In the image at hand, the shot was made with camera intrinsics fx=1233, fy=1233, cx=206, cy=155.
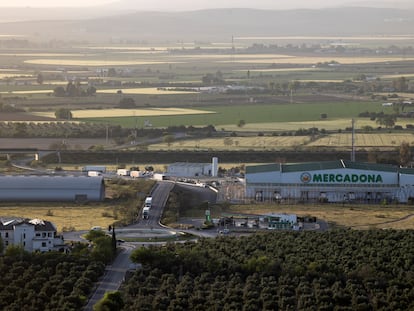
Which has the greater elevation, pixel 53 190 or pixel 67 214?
pixel 53 190

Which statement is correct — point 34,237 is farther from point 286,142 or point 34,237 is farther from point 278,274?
point 286,142

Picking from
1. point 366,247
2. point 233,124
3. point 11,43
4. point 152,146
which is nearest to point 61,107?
point 233,124

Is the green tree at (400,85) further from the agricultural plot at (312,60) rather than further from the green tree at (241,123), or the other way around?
the agricultural plot at (312,60)

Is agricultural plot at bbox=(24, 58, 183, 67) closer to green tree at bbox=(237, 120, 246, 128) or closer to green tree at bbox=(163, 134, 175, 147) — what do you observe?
green tree at bbox=(237, 120, 246, 128)

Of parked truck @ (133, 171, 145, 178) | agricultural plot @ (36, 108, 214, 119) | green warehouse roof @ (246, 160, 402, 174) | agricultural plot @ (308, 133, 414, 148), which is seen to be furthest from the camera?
agricultural plot @ (36, 108, 214, 119)

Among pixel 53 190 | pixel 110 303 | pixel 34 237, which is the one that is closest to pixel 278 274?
pixel 110 303

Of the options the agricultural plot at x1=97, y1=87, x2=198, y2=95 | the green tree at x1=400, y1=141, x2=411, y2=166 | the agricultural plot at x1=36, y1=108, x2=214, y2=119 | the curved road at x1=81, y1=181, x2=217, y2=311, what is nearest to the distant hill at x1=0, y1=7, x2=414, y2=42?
the agricultural plot at x1=97, y1=87, x2=198, y2=95

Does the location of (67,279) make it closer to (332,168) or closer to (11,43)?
(332,168)
